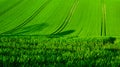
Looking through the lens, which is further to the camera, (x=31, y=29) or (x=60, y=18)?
(x=60, y=18)

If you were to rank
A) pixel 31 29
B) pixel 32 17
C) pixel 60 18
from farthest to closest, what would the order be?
pixel 60 18 < pixel 32 17 < pixel 31 29

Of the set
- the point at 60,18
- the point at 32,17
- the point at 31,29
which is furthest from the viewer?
the point at 60,18

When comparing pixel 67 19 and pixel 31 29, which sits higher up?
pixel 67 19

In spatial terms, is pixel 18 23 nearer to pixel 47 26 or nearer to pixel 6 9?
pixel 47 26

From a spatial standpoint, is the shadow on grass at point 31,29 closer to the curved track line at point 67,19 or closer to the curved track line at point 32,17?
the curved track line at point 32,17

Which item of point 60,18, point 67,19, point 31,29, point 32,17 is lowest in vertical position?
point 31,29

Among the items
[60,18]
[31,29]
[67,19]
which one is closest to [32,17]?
[60,18]

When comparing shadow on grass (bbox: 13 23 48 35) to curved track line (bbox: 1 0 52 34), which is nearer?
shadow on grass (bbox: 13 23 48 35)

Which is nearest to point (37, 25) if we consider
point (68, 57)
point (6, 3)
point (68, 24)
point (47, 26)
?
point (47, 26)

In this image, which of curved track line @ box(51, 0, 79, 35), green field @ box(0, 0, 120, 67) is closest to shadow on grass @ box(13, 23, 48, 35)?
green field @ box(0, 0, 120, 67)

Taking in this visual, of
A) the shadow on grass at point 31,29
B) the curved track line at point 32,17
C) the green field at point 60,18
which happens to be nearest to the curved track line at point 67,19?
the green field at point 60,18

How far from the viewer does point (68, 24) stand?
34750mm

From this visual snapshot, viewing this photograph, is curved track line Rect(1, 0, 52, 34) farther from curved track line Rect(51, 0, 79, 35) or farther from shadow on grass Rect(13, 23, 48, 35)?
curved track line Rect(51, 0, 79, 35)

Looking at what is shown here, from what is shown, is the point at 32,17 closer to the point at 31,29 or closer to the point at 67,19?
the point at 67,19
